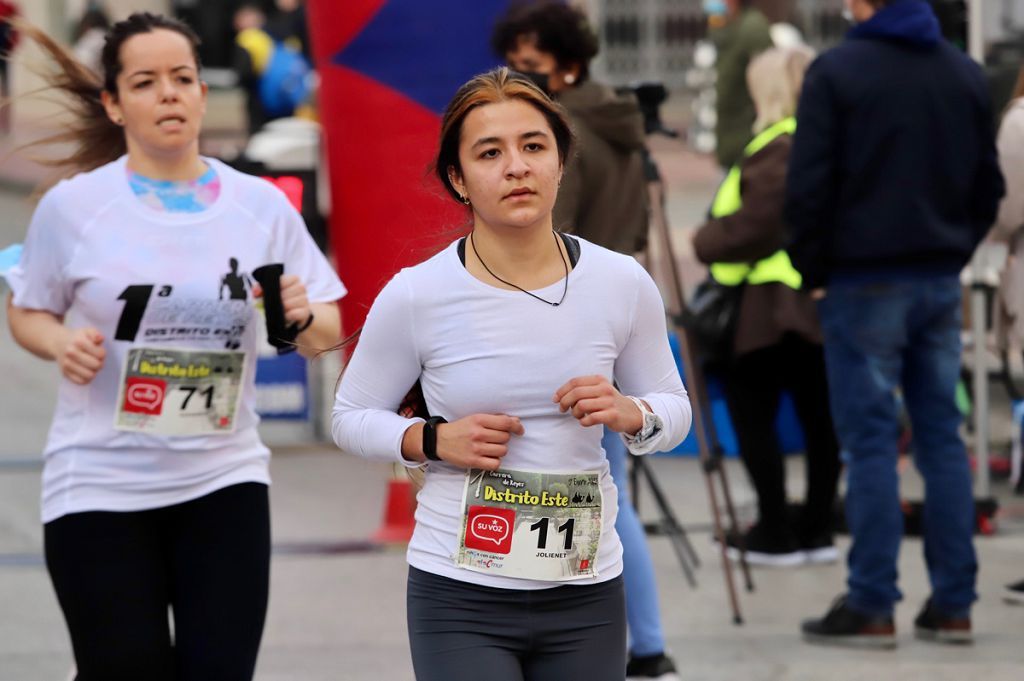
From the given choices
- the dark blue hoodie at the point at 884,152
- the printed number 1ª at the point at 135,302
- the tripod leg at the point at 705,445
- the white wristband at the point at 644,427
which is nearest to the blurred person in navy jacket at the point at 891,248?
the dark blue hoodie at the point at 884,152

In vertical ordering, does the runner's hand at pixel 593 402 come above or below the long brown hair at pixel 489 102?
below

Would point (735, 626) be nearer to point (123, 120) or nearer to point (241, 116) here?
point (123, 120)

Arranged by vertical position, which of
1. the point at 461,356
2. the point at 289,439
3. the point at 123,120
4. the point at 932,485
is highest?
the point at 123,120

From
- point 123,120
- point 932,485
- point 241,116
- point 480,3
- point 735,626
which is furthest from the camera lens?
point 241,116

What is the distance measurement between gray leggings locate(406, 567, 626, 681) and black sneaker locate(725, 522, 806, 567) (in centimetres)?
373

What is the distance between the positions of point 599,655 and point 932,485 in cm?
269

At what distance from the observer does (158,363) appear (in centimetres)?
407

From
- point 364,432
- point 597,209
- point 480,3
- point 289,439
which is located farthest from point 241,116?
point 364,432

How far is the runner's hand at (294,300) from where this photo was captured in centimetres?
409

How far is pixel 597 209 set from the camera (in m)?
5.28

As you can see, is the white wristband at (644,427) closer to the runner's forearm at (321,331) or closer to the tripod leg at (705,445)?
the runner's forearm at (321,331)

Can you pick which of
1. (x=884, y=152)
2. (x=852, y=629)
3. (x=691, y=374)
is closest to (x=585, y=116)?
(x=884, y=152)

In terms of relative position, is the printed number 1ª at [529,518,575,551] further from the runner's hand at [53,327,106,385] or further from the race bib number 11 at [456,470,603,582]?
the runner's hand at [53,327,106,385]

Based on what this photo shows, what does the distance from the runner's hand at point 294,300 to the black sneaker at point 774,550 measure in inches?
127
